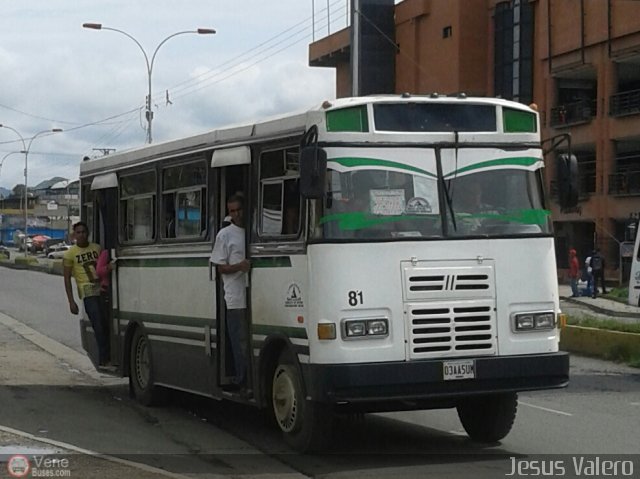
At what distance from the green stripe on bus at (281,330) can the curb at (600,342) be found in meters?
9.55

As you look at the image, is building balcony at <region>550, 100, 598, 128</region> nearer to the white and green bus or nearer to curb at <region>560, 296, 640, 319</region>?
curb at <region>560, 296, 640, 319</region>

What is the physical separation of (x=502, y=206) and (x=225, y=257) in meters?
2.54

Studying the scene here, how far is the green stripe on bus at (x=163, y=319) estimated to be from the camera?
1173 cm

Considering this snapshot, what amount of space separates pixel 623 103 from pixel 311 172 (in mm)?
45233

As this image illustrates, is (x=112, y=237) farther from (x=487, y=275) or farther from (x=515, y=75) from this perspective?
(x=515, y=75)

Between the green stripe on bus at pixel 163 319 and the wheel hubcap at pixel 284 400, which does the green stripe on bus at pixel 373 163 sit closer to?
the wheel hubcap at pixel 284 400

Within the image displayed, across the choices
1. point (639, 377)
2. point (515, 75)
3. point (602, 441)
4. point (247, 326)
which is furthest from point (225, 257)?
point (515, 75)

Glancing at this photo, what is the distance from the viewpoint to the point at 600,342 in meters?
19.3

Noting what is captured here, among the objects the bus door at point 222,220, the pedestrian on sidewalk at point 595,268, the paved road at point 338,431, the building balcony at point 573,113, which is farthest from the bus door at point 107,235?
the building balcony at point 573,113

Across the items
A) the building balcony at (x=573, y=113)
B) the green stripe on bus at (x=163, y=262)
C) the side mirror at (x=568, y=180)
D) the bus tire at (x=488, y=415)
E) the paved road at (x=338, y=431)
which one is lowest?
the paved road at (x=338, y=431)

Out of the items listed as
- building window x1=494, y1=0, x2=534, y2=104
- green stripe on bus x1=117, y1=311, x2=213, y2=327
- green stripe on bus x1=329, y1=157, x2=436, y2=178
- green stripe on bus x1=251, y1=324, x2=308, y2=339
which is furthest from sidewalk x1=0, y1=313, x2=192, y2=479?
building window x1=494, y1=0, x2=534, y2=104

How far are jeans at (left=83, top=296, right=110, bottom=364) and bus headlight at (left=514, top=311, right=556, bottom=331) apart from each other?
20.5 feet

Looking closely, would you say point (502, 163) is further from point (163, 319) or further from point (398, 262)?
point (163, 319)

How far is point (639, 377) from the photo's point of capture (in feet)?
54.4
